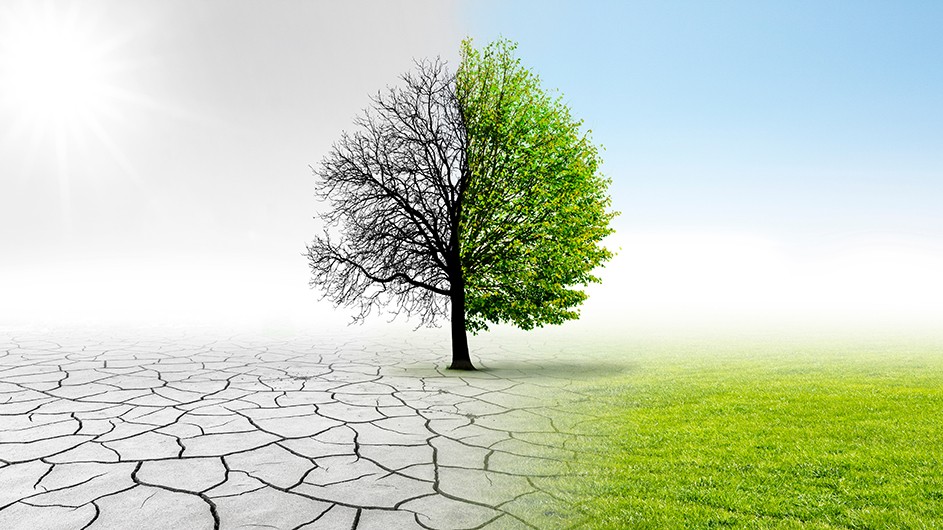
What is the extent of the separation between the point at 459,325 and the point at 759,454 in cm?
851

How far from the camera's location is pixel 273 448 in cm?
636

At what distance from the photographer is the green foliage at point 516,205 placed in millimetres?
13602

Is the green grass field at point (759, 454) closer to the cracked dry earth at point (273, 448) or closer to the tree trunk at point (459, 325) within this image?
the cracked dry earth at point (273, 448)

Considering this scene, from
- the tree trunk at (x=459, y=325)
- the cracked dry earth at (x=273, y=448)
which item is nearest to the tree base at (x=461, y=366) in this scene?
the tree trunk at (x=459, y=325)

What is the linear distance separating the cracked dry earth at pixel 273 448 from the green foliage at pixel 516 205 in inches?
88.3

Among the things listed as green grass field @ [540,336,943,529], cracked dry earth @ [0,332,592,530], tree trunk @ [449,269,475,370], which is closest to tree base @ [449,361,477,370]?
tree trunk @ [449,269,475,370]

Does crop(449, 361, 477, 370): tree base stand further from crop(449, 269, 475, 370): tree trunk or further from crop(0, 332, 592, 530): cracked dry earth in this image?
crop(0, 332, 592, 530): cracked dry earth

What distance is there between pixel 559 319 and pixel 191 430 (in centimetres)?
908

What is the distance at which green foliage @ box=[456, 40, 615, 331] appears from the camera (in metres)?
13.6

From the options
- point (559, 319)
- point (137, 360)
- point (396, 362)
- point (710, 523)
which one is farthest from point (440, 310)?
point (710, 523)

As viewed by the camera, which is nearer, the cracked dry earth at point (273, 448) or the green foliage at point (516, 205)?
the cracked dry earth at point (273, 448)

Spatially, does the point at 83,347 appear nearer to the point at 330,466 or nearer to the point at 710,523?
the point at 330,466

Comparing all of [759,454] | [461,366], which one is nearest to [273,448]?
[759,454]

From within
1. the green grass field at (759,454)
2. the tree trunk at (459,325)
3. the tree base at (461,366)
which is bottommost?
the green grass field at (759,454)
